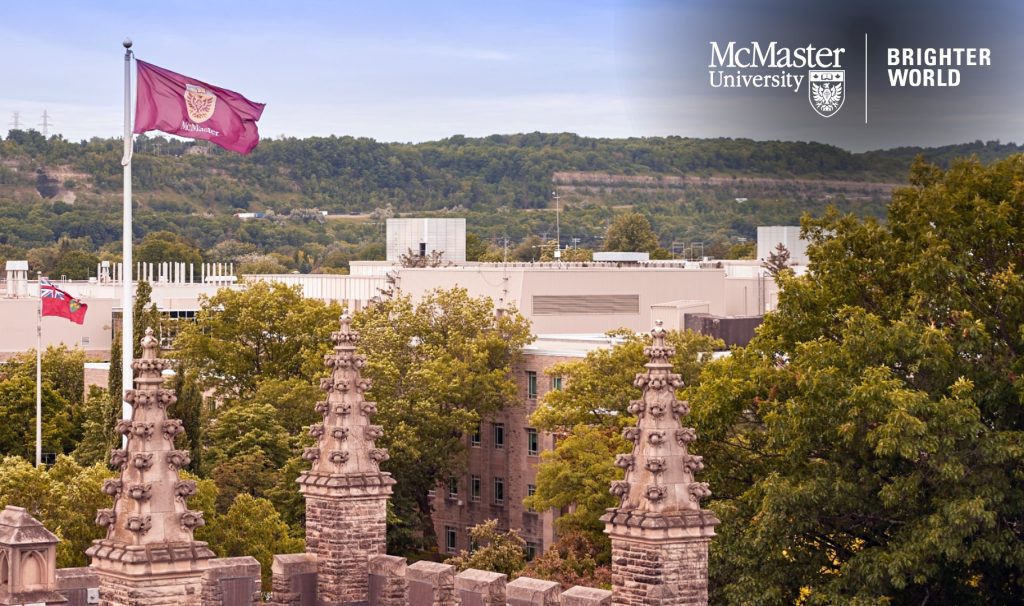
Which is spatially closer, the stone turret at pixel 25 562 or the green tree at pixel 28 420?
the stone turret at pixel 25 562

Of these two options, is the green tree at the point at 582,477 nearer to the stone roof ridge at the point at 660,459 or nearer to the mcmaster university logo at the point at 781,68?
the mcmaster university logo at the point at 781,68

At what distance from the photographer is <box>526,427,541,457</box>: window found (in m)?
114

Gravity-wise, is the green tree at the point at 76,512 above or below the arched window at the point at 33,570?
below

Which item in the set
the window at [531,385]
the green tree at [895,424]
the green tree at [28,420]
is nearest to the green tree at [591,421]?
the window at [531,385]

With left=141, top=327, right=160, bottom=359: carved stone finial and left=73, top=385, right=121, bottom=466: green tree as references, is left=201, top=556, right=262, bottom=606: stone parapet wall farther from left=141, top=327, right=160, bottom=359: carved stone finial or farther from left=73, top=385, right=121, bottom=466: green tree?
left=73, top=385, right=121, bottom=466: green tree

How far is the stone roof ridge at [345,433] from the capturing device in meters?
38.8

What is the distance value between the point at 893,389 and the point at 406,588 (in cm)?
1541

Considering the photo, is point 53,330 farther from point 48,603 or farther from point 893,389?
point 48,603

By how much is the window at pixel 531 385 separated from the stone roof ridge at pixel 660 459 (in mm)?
79629

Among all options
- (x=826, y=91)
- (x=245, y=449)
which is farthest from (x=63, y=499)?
(x=826, y=91)

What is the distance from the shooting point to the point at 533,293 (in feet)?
453

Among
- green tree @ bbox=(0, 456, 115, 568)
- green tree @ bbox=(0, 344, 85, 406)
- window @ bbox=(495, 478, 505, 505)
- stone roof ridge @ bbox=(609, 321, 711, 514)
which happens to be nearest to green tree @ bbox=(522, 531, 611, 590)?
green tree @ bbox=(0, 456, 115, 568)

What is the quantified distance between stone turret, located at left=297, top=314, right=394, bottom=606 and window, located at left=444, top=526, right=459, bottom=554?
255ft

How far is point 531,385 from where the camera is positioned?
381 feet
